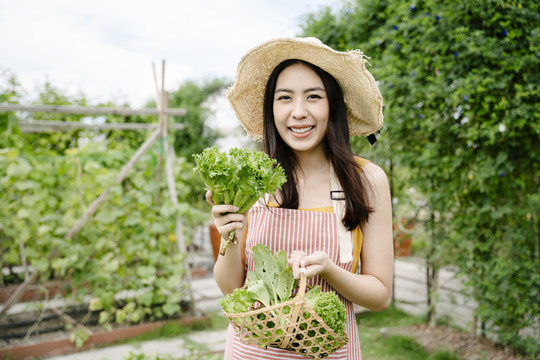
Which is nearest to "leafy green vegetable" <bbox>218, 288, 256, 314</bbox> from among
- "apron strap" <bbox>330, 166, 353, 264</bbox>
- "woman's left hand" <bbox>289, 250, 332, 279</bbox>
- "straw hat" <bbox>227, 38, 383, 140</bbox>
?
"woman's left hand" <bbox>289, 250, 332, 279</bbox>

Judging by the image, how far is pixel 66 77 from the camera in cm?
677

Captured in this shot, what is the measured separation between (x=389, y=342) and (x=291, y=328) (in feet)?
11.0

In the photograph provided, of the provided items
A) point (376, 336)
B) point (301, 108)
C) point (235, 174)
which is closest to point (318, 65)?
point (301, 108)

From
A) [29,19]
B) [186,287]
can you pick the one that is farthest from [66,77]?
[186,287]

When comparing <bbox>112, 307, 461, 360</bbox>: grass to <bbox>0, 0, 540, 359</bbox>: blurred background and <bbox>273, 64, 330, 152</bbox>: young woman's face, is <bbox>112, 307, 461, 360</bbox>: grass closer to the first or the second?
<bbox>0, 0, 540, 359</bbox>: blurred background

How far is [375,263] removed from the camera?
160 centimetres

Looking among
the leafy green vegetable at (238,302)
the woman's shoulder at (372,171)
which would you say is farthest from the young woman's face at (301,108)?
the leafy green vegetable at (238,302)

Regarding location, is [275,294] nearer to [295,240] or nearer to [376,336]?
[295,240]

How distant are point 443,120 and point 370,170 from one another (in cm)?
236

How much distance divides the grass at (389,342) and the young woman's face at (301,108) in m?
2.94

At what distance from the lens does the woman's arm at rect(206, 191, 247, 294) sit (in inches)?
56.8

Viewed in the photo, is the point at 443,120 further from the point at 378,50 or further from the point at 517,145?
the point at 378,50

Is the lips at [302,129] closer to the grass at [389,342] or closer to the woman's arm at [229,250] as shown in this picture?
the woman's arm at [229,250]

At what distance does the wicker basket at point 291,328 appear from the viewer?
121 centimetres
